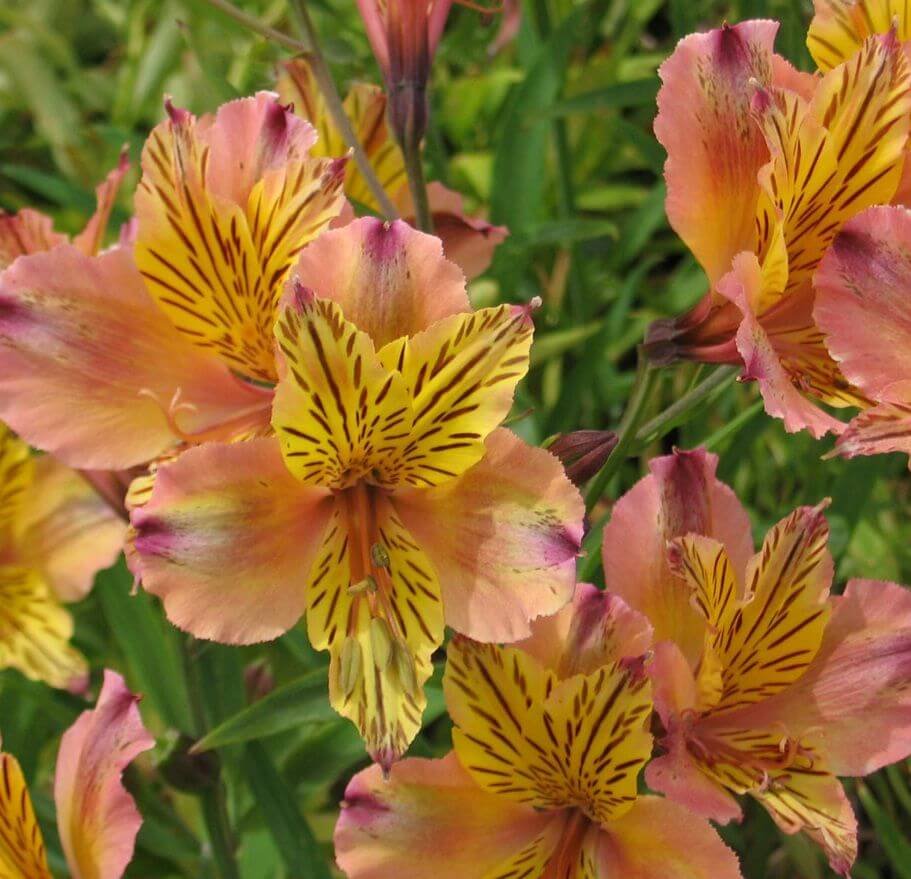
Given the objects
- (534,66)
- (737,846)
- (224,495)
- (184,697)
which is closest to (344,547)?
(224,495)

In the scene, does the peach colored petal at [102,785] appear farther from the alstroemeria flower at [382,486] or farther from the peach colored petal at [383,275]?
the peach colored petal at [383,275]

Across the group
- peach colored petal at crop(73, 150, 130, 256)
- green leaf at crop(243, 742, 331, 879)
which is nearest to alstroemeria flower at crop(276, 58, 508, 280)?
peach colored petal at crop(73, 150, 130, 256)

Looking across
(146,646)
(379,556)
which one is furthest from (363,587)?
(146,646)

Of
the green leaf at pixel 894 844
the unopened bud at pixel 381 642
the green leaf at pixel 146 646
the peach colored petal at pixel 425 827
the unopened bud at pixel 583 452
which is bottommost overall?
the green leaf at pixel 894 844

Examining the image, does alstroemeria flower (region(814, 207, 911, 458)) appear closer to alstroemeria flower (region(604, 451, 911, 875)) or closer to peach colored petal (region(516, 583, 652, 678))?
alstroemeria flower (region(604, 451, 911, 875))

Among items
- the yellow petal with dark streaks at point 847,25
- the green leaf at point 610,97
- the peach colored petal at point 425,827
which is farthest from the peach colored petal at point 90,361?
the green leaf at point 610,97

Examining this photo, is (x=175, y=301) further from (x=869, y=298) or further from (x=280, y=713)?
(x=869, y=298)

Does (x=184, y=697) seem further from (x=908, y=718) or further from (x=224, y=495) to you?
(x=908, y=718)
